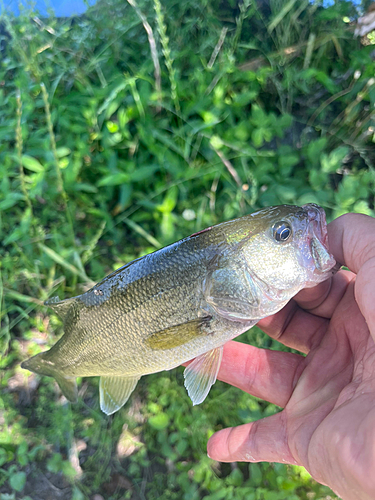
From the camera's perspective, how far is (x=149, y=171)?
3.02 metres

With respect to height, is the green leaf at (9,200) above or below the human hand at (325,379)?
above

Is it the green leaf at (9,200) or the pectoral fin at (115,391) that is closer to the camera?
the pectoral fin at (115,391)

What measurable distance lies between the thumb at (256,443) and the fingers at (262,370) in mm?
166

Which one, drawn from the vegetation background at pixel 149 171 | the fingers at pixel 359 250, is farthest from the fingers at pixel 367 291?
the vegetation background at pixel 149 171

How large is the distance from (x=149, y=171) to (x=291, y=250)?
1.77m

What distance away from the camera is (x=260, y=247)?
66.1 inches

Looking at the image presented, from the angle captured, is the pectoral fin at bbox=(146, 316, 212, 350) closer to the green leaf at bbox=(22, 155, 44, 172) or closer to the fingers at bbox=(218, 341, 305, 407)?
the fingers at bbox=(218, 341, 305, 407)

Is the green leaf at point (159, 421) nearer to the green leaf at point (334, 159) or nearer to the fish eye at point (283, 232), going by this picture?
the fish eye at point (283, 232)

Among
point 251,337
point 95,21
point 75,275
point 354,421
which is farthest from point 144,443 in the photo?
point 95,21

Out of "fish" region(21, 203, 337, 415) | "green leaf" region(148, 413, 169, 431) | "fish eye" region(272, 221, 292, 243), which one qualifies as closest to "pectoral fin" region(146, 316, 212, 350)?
"fish" region(21, 203, 337, 415)

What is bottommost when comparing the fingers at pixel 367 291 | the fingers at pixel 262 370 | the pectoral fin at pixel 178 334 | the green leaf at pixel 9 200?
the fingers at pixel 262 370

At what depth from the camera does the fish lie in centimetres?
165

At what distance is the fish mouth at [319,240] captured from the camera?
161cm

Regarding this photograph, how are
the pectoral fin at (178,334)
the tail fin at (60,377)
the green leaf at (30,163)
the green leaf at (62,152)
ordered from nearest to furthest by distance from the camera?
1. the pectoral fin at (178,334)
2. the tail fin at (60,377)
3. the green leaf at (30,163)
4. the green leaf at (62,152)
